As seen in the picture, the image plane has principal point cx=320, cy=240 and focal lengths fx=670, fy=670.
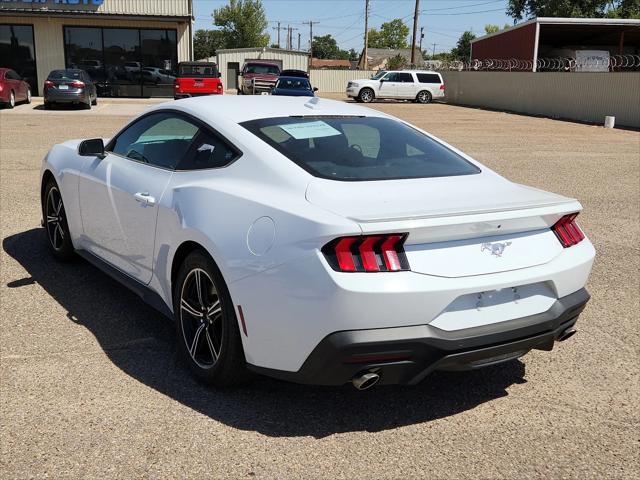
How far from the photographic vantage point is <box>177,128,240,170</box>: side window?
3689mm

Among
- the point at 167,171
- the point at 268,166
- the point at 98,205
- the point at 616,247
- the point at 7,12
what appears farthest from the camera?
the point at 7,12

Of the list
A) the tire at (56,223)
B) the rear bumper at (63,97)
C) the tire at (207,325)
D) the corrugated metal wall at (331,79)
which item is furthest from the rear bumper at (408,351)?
the corrugated metal wall at (331,79)

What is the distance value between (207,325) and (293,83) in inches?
1005

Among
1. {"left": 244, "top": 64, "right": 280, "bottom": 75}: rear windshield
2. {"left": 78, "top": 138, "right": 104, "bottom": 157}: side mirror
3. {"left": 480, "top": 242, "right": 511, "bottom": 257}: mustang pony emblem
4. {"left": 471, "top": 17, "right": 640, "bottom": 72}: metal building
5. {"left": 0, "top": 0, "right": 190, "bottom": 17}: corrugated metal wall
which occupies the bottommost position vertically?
{"left": 480, "top": 242, "right": 511, "bottom": 257}: mustang pony emblem

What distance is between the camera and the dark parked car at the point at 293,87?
27.2 meters

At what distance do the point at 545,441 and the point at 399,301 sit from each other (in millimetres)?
1067

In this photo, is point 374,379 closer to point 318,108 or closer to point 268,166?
point 268,166

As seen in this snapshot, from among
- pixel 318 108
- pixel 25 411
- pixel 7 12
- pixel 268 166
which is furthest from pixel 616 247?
pixel 7 12

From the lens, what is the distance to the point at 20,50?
33219 mm

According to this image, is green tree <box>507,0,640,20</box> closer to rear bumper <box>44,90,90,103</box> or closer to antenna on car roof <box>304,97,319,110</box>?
rear bumper <box>44,90,90,103</box>

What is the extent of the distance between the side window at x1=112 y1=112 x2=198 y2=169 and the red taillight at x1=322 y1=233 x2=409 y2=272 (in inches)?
60.6

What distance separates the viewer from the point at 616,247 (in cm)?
680

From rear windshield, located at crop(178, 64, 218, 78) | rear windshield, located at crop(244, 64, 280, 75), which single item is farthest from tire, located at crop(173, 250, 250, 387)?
rear windshield, located at crop(244, 64, 280, 75)

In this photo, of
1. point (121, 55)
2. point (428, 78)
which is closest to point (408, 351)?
point (121, 55)
